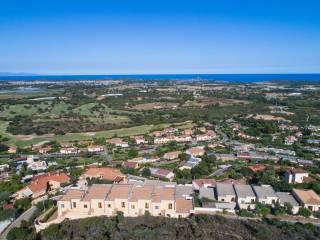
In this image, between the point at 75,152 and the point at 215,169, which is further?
the point at 75,152

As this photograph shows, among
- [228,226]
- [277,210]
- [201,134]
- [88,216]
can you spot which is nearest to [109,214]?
[88,216]

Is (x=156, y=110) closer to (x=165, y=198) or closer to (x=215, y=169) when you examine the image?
(x=215, y=169)

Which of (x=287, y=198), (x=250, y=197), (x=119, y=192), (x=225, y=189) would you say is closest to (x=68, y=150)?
(x=119, y=192)

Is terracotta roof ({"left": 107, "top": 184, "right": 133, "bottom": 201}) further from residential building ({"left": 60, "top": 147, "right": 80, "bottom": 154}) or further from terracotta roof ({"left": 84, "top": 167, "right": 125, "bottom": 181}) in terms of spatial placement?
residential building ({"left": 60, "top": 147, "right": 80, "bottom": 154})

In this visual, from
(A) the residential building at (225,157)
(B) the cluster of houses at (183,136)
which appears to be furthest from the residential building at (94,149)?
(A) the residential building at (225,157)

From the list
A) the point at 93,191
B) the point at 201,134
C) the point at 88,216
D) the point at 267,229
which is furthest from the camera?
the point at 201,134

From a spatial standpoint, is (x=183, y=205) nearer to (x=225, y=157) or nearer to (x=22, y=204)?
(x=22, y=204)

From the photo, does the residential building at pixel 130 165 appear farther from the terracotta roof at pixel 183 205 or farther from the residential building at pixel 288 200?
the residential building at pixel 288 200
